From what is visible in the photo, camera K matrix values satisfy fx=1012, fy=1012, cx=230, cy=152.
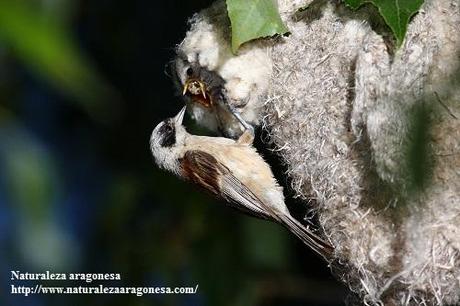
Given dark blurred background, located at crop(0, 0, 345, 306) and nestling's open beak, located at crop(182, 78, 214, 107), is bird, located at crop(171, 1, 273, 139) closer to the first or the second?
nestling's open beak, located at crop(182, 78, 214, 107)

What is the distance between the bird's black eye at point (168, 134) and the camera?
138 inches

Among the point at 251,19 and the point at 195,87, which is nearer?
the point at 251,19

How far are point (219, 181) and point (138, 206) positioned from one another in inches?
44.1

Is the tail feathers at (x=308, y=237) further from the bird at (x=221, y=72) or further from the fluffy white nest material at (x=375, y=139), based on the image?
the bird at (x=221, y=72)

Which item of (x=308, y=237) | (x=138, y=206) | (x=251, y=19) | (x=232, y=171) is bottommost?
(x=138, y=206)

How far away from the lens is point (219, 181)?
3352mm

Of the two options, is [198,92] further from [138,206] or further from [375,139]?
[138,206]

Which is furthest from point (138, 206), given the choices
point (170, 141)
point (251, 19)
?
point (251, 19)

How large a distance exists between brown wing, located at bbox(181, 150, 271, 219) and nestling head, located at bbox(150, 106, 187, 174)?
0.18 ft

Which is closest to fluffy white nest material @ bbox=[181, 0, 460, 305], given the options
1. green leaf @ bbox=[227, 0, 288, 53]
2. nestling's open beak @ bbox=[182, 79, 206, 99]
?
green leaf @ bbox=[227, 0, 288, 53]

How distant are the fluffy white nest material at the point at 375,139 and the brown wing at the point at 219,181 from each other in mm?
232

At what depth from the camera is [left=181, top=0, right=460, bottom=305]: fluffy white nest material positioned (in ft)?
8.72

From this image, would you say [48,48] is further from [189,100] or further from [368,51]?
[189,100]

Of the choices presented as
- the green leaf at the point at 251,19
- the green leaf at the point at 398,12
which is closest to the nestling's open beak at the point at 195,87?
the green leaf at the point at 251,19
